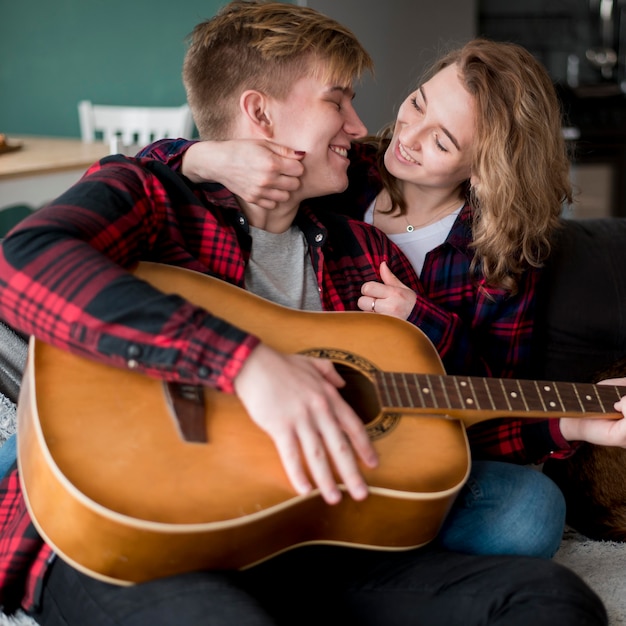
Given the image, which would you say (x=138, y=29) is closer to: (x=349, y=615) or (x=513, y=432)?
(x=513, y=432)

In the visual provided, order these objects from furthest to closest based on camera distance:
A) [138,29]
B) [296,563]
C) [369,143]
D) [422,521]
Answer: [138,29], [369,143], [296,563], [422,521]

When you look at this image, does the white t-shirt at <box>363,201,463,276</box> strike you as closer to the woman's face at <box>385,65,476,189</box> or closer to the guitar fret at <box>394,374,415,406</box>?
the woman's face at <box>385,65,476,189</box>

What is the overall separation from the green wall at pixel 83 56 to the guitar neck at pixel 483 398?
3427 mm

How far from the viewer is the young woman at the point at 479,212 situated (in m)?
1.43

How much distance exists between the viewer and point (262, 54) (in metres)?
1.41

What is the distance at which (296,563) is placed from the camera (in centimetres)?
124

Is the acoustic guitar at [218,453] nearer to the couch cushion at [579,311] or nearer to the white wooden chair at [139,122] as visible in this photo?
the couch cushion at [579,311]

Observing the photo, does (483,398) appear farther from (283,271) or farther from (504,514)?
(283,271)

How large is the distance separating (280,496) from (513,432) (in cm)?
66

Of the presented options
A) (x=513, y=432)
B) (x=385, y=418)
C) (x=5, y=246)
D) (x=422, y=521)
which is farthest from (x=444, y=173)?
(x=5, y=246)

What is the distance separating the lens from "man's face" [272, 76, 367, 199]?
1414 mm

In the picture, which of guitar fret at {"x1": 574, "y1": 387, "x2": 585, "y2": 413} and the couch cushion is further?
the couch cushion

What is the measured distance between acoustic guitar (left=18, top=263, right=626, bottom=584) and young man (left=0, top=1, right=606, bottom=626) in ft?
0.12

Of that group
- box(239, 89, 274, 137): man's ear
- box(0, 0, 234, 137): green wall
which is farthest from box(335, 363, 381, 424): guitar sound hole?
box(0, 0, 234, 137): green wall
